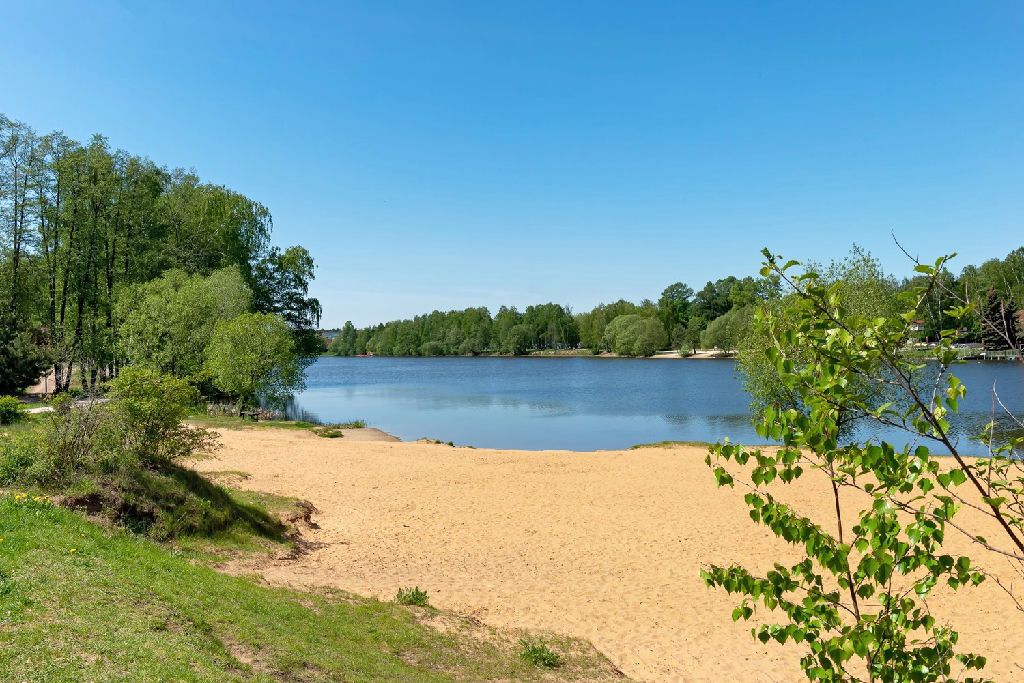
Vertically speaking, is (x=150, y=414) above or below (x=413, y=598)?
above

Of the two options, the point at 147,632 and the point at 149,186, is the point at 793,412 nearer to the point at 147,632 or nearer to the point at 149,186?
the point at 147,632

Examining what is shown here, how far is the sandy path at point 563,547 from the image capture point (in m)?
9.71

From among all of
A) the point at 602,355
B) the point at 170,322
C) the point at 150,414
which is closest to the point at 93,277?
the point at 170,322

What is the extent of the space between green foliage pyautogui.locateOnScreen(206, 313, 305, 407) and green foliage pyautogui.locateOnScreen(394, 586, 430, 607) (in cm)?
2782

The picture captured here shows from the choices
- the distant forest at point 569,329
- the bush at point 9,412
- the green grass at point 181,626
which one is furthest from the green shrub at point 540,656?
the distant forest at point 569,329

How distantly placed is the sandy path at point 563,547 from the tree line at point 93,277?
15147 mm

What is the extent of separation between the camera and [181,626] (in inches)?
254

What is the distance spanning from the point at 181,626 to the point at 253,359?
30709mm

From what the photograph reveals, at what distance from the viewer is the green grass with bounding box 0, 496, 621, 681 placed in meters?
5.41

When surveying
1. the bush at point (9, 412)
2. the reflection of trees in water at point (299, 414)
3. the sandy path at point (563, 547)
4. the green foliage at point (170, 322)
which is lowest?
the reflection of trees in water at point (299, 414)

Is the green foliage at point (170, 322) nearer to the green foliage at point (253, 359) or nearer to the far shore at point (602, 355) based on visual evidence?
the green foliage at point (253, 359)

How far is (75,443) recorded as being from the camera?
10680mm

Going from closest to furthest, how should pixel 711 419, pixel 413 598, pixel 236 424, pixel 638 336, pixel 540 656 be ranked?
pixel 540 656
pixel 413 598
pixel 236 424
pixel 711 419
pixel 638 336

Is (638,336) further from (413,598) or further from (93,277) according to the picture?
(413,598)
